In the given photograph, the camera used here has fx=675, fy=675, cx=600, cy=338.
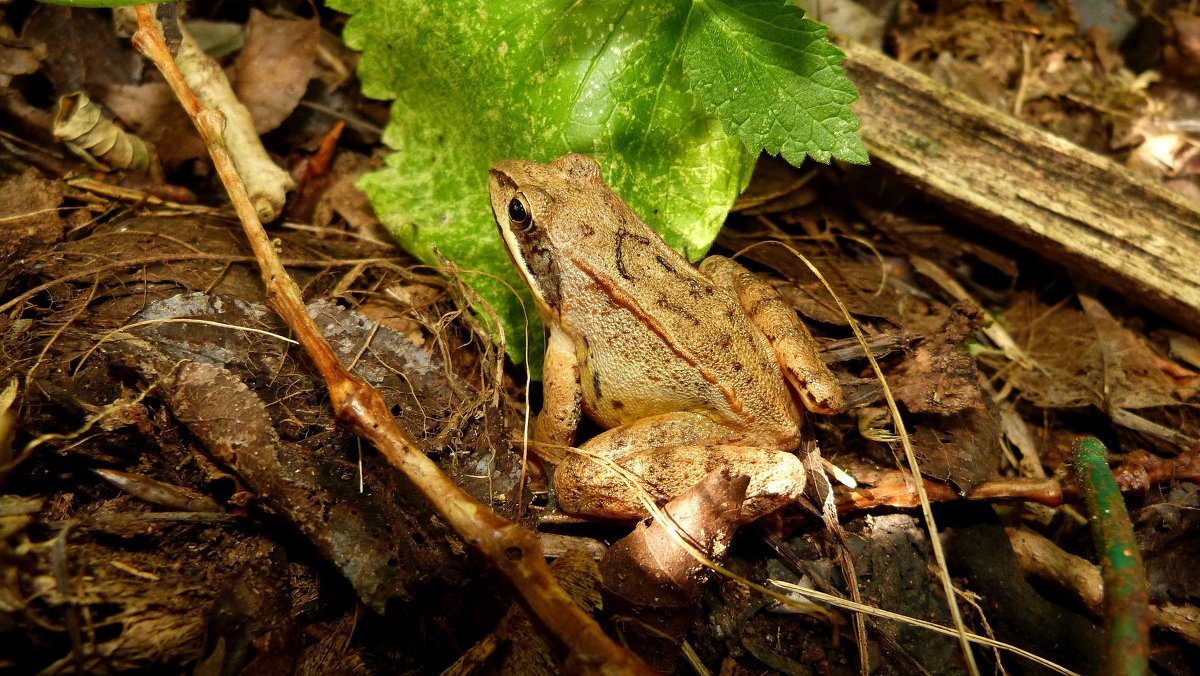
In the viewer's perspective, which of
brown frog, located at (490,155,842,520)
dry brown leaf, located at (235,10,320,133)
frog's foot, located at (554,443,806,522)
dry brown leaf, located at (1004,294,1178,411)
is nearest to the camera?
frog's foot, located at (554,443,806,522)

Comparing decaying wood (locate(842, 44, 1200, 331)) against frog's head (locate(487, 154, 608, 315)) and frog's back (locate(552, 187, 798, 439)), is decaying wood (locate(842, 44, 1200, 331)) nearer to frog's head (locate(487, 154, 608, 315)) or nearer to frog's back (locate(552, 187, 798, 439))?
frog's back (locate(552, 187, 798, 439))

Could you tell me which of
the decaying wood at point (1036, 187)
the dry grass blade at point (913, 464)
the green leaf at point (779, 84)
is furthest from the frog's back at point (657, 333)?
the decaying wood at point (1036, 187)

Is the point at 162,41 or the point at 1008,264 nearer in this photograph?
the point at 162,41

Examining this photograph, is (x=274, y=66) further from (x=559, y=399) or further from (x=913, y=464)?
(x=913, y=464)

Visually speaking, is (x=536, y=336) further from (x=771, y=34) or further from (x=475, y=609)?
(x=771, y=34)

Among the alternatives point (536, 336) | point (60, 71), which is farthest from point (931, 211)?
point (60, 71)

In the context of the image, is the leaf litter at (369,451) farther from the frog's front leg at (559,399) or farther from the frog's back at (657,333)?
the frog's back at (657,333)

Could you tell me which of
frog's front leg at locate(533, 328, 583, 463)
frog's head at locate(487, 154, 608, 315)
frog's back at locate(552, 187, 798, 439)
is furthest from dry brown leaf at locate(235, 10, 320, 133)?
frog's front leg at locate(533, 328, 583, 463)
